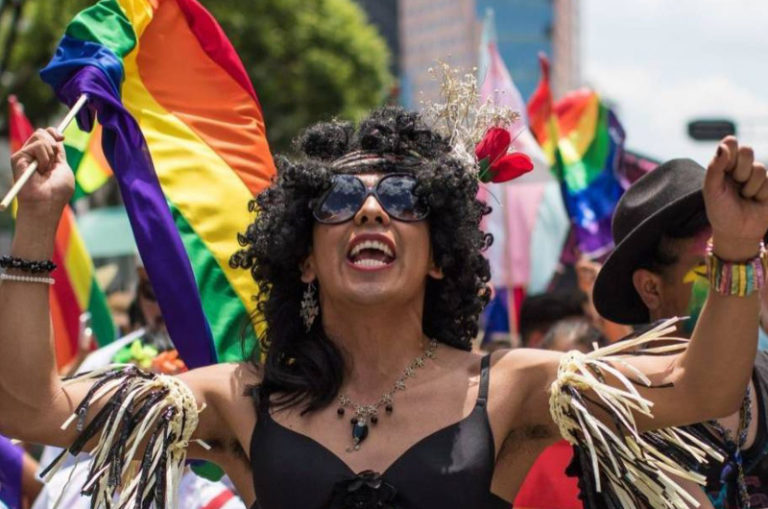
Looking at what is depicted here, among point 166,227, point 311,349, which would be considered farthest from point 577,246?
point 311,349

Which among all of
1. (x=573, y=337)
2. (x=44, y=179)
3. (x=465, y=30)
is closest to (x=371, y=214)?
(x=44, y=179)

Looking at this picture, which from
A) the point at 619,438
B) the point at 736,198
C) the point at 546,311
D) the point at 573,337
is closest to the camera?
the point at 736,198

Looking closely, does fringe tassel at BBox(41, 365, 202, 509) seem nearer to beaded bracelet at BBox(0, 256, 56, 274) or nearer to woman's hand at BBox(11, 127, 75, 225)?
beaded bracelet at BBox(0, 256, 56, 274)

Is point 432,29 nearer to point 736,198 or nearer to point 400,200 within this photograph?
point 400,200

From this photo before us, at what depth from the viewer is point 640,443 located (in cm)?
285

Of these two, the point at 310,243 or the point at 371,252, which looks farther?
the point at 310,243

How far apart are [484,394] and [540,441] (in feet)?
0.55

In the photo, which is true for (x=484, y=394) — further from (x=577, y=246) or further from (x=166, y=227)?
(x=577, y=246)

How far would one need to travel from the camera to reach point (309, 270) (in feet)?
10.7

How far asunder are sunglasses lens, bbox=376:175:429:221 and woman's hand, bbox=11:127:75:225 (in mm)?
687

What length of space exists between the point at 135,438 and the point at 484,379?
78 centimetres

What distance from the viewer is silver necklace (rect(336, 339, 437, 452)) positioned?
303cm

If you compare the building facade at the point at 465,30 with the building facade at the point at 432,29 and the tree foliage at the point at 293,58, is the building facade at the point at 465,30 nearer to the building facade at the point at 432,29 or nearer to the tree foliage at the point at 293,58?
the building facade at the point at 432,29

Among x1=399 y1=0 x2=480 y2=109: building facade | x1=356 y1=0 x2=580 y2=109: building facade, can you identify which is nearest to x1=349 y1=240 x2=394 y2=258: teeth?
x1=356 y1=0 x2=580 y2=109: building facade
